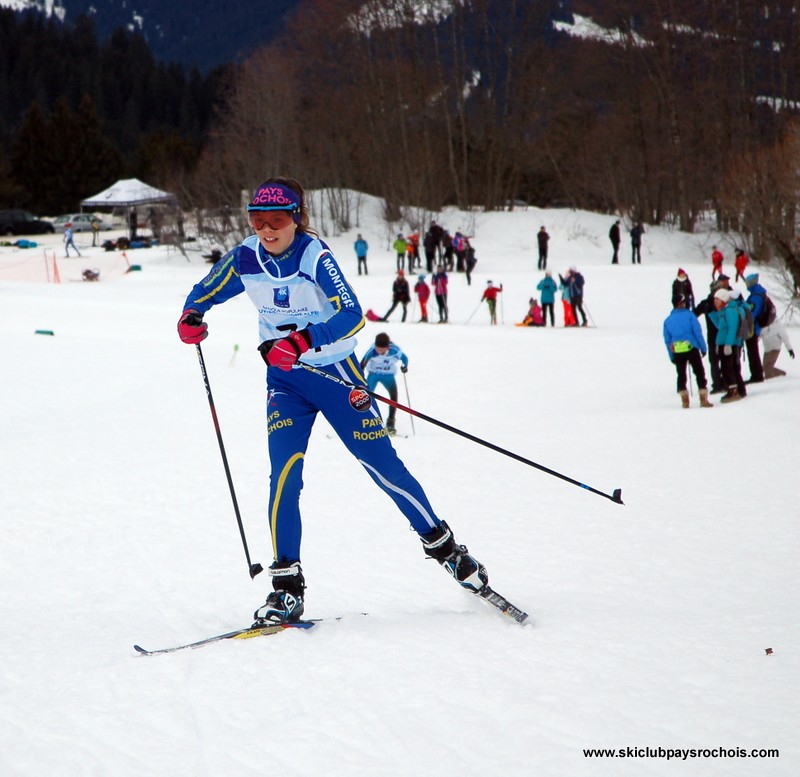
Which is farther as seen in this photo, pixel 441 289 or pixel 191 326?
pixel 441 289

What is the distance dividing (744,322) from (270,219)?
9924 mm

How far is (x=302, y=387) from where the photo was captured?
4.13m

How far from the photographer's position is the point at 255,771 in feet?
9.25

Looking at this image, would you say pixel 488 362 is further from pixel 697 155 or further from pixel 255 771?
pixel 697 155

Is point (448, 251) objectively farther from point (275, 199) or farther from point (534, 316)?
point (275, 199)

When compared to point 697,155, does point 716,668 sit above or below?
below

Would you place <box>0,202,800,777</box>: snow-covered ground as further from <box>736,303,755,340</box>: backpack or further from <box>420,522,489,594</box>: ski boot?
<box>736,303,755,340</box>: backpack

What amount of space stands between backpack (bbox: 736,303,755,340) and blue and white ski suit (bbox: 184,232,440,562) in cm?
932

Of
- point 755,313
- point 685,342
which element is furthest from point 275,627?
point 755,313

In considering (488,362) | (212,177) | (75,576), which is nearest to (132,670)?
(75,576)

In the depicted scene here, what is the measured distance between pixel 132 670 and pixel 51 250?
41858 mm

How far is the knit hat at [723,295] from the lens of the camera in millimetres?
12250

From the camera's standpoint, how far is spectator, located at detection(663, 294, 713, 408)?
38.7 feet

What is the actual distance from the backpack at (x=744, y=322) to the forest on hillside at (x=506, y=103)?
27.0 meters
